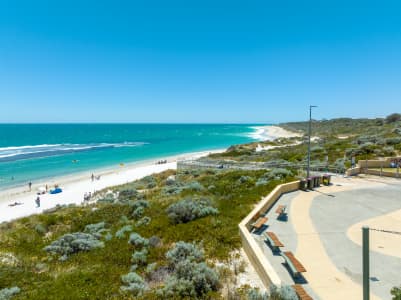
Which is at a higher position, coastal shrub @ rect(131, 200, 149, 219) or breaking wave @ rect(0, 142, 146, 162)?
coastal shrub @ rect(131, 200, 149, 219)

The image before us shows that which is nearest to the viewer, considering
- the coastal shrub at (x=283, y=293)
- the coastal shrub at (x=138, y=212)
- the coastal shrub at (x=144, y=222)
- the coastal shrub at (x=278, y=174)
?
the coastal shrub at (x=283, y=293)

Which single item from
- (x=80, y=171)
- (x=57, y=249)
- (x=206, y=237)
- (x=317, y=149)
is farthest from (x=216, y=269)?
(x=80, y=171)

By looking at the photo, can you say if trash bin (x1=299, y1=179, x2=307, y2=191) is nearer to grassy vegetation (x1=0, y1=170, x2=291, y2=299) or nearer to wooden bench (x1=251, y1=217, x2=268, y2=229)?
grassy vegetation (x1=0, y1=170, x2=291, y2=299)

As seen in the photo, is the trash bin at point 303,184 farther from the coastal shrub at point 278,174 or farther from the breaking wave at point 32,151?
the breaking wave at point 32,151

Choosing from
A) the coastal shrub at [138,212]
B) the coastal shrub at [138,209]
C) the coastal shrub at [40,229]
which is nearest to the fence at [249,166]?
the coastal shrub at [138,209]

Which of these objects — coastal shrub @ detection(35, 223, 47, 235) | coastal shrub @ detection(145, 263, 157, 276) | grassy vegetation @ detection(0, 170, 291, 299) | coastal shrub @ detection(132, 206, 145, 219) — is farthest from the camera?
coastal shrub @ detection(132, 206, 145, 219)

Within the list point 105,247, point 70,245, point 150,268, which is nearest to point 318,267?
point 150,268

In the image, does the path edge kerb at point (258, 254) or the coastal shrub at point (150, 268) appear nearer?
the path edge kerb at point (258, 254)

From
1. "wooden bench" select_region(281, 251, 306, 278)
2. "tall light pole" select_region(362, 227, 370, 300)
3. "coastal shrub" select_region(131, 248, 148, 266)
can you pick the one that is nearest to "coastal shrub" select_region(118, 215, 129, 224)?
"coastal shrub" select_region(131, 248, 148, 266)
